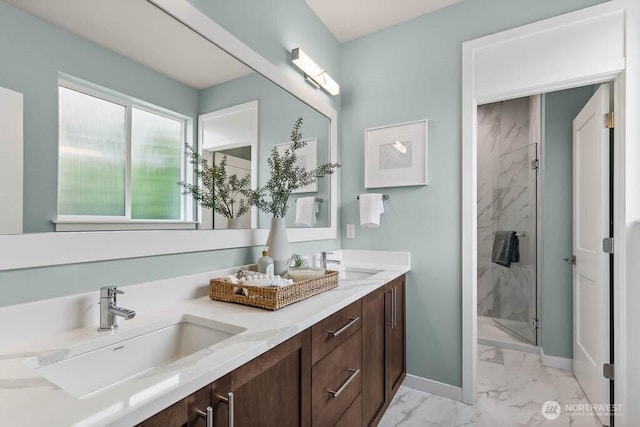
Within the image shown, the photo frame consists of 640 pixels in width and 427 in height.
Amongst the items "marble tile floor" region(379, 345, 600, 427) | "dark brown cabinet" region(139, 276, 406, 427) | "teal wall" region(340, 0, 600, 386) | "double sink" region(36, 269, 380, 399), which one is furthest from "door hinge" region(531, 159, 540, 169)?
"double sink" region(36, 269, 380, 399)

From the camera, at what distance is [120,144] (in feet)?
3.50

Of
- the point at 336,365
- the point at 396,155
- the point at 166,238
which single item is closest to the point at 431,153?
the point at 396,155

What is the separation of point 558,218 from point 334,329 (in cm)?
215

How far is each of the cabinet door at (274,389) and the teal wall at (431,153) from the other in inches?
52.7

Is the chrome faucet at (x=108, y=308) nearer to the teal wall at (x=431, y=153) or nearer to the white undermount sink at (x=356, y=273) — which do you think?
the white undermount sink at (x=356, y=273)

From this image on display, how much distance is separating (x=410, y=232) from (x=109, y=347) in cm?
183

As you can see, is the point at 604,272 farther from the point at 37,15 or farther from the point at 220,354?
the point at 37,15

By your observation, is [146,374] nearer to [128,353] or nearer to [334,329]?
[128,353]

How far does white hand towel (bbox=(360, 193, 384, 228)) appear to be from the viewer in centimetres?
224

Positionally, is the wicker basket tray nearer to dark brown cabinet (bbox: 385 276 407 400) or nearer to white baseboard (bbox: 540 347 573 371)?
dark brown cabinet (bbox: 385 276 407 400)

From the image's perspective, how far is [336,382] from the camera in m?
1.25

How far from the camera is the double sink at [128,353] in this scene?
2.54 ft

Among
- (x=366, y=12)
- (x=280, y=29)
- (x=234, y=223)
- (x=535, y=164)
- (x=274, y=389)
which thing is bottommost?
(x=274, y=389)

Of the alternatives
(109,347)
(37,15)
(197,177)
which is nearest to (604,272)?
(197,177)
